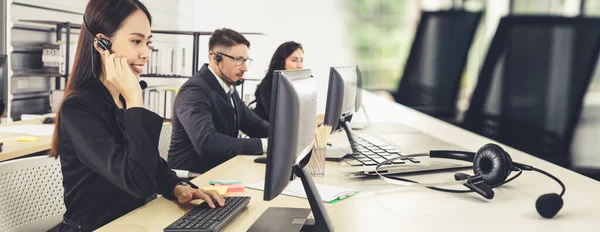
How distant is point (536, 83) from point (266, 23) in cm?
415

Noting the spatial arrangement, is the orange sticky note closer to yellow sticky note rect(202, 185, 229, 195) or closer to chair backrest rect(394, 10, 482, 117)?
yellow sticky note rect(202, 185, 229, 195)

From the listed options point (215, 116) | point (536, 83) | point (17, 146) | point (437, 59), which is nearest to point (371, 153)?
point (215, 116)

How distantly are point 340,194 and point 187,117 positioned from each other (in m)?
1.10

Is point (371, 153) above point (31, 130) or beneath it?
above

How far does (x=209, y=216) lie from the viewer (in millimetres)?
1298

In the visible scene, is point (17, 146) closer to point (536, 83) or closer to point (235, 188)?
point (235, 188)

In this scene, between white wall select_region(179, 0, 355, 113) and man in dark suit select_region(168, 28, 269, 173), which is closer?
man in dark suit select_region(168, 28, 269, 173)

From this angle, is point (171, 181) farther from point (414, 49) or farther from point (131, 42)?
point (414, 49)

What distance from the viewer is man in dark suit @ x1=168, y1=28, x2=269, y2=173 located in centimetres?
239

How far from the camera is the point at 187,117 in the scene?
8.16 ft

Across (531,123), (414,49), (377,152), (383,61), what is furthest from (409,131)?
(383,61)

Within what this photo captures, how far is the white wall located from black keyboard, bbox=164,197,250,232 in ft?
17.9

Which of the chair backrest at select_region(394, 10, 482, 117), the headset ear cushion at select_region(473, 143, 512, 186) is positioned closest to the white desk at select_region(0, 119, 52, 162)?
the headset ear cushion at select_region(473, 143, 512, 186)

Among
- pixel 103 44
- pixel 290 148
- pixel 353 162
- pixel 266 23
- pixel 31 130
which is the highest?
pixel 266 23
